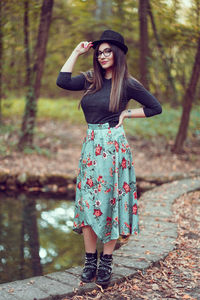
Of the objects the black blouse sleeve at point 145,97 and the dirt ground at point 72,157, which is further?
the dirt ground at point 72,157

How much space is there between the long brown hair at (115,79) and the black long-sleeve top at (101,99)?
0.03 meters

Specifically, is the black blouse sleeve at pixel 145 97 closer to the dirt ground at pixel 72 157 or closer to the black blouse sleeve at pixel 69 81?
the black blouse sleeve at pixel 69 81

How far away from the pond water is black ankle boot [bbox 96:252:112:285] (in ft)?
2.91

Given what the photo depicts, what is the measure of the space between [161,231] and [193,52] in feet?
17.9

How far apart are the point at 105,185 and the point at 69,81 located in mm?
795

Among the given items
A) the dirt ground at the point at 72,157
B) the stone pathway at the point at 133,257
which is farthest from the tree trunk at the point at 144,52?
the stone pathway at the point at 133,257

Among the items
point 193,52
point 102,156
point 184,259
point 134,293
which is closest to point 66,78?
point 102,156

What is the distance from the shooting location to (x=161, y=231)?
4000 mm

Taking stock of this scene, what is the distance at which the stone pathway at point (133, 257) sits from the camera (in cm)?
264

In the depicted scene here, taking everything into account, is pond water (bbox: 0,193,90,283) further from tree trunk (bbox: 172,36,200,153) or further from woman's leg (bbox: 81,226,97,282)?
tree trunk (bbox: 172,36,200,153)

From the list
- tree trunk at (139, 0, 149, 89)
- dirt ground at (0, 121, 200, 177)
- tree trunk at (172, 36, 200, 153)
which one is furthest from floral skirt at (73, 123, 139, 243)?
tree trunk at (139, 0, 149, 89)

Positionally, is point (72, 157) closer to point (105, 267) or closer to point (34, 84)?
point (34, 84)

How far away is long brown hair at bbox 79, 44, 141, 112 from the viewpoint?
281 cm

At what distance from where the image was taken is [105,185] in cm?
279
